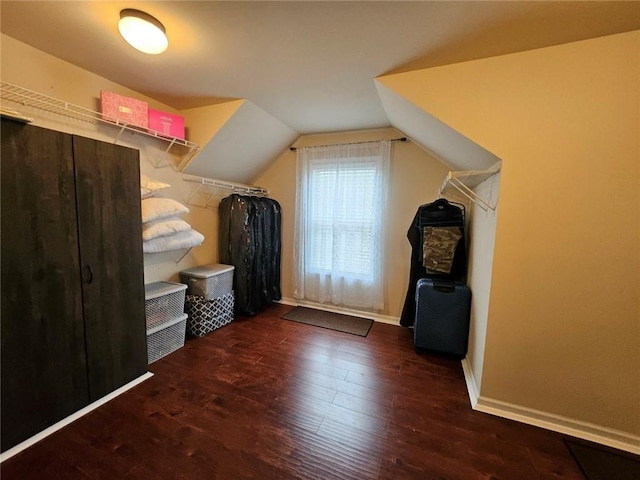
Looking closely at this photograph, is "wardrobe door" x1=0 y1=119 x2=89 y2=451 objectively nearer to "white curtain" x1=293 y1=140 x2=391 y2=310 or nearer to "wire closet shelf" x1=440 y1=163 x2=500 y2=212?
"white curtain" x1=293 y1=140 x2=391 y2=310

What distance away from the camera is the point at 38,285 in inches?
56.5

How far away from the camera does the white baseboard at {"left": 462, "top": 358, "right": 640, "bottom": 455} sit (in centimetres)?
150

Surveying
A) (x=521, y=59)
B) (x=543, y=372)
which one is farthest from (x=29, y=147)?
(x=543, y=372)

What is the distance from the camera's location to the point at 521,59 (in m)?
1.53

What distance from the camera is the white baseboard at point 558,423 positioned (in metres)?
1.50

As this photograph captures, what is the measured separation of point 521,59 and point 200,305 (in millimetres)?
3247

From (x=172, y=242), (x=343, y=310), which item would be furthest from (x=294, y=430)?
(x=343, y=310)

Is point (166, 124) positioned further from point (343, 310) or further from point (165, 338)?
point (343, 310)

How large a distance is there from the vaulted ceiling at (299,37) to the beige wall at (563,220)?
0.18 metres

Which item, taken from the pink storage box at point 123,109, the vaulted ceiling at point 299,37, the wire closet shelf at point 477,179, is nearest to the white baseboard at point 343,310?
the wire closet shelf at point 477,179

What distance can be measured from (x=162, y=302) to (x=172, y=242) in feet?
1.80

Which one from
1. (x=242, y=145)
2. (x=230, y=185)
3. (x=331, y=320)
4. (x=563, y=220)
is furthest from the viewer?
(x=230, y=185)

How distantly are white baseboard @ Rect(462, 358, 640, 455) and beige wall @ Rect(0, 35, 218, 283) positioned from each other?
3.01 m

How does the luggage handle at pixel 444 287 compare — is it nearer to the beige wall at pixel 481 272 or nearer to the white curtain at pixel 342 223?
the beige wall at pixel 481 272
